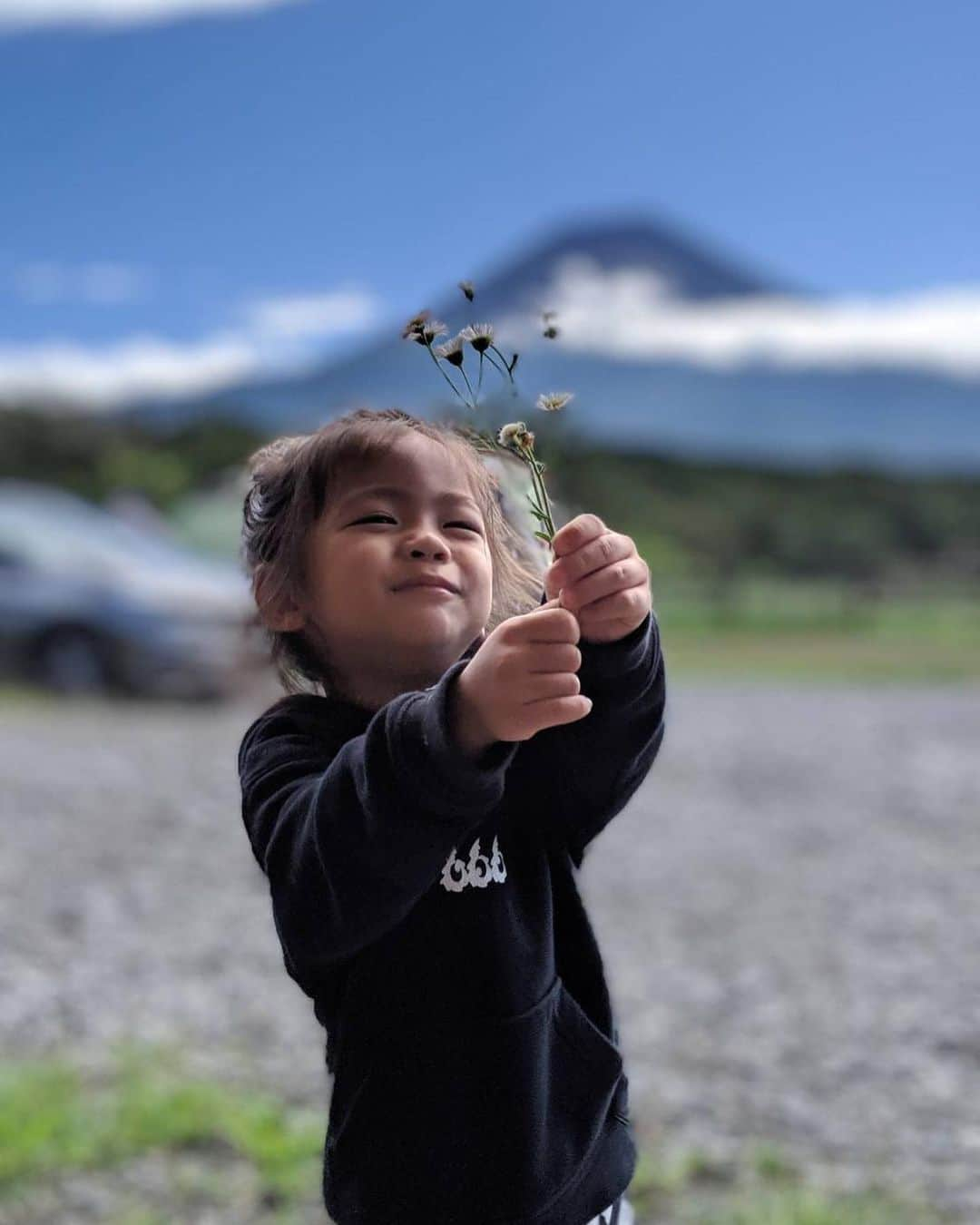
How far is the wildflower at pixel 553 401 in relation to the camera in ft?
2.96

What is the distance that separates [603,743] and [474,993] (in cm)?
20

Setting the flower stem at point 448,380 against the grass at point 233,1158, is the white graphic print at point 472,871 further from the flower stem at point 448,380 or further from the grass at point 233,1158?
the grass at point 233,1158

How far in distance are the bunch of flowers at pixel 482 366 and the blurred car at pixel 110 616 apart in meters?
7.62

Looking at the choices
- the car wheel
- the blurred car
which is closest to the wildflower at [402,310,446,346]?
the blurred car

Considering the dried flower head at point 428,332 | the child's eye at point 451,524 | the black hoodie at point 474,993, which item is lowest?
the black hoodie at point 474,993

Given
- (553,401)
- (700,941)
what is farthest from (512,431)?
(700,941)

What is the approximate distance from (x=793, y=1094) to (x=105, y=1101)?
4.51ft

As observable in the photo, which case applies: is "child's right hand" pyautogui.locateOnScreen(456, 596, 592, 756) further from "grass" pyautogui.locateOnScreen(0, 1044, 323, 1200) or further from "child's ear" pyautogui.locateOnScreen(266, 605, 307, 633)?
"grass" pyautogui.locateOnScreen(0, 1044, 323, 1200)

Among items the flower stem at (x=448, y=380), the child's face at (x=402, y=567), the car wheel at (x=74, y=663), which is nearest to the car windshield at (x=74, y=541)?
the car wheel at (x=74, y=663)

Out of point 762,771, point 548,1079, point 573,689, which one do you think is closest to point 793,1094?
point 548,1079

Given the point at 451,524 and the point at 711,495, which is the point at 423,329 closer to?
the point at 451,524

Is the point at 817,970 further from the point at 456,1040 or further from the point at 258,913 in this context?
the point at 456,1040

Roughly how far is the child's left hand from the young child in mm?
19

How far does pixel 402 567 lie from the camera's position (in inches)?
40.0
